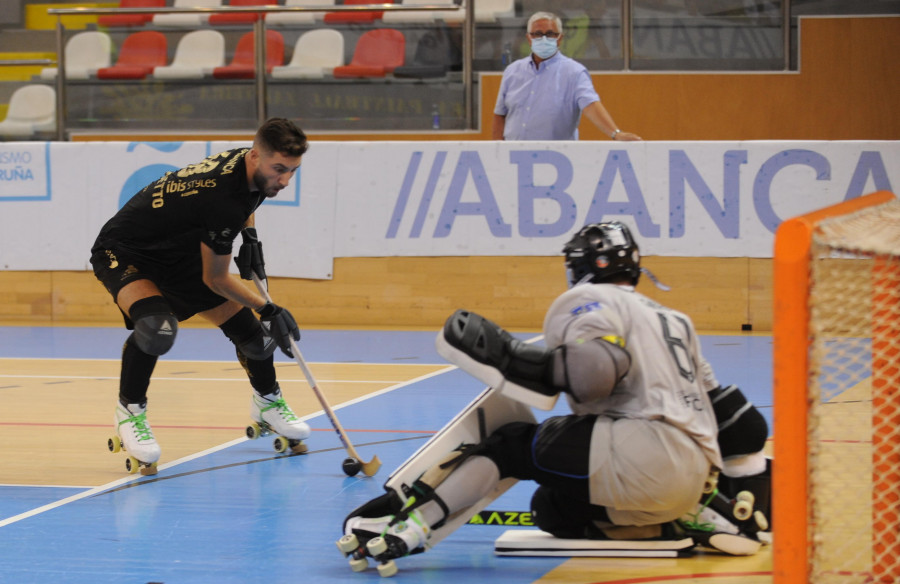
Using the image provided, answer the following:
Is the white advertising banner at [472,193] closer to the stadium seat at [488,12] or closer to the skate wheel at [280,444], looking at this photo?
the stadium seat at [488,12]

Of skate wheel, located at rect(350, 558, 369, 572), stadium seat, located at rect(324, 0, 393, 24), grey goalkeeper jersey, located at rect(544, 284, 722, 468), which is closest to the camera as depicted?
grey goalkeeper jersey, located at rect(544, 284, 722, 468)

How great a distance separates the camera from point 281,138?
17.1ft

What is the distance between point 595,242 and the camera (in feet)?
13.4

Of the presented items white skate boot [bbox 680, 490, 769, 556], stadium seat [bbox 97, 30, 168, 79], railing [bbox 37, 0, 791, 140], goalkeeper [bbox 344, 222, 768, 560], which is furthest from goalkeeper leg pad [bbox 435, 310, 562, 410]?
stadium seat [bbox 97, 30, 168, 79]

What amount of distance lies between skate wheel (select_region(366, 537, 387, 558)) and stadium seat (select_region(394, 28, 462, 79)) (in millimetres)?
8975

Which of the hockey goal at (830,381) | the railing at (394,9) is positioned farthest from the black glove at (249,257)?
the railing at (394,9)

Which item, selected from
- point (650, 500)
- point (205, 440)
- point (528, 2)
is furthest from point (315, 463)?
point (528, 2)

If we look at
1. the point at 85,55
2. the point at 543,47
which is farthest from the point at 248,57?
the point at 543,47

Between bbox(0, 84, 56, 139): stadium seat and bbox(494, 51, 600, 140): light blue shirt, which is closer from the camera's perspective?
bbox(494, 51, 600, 140): light blue shirt

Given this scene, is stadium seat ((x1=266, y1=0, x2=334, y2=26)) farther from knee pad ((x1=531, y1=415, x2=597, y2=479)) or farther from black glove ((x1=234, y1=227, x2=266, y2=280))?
knee pad ((x1=531, y1=415, x2=597, y2=479))

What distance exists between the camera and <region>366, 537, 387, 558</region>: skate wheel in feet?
12.8

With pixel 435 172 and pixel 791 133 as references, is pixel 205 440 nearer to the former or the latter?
pixel 435 172

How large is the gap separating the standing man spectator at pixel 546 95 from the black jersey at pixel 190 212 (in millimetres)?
5526

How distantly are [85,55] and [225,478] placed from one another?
28.3 feet
